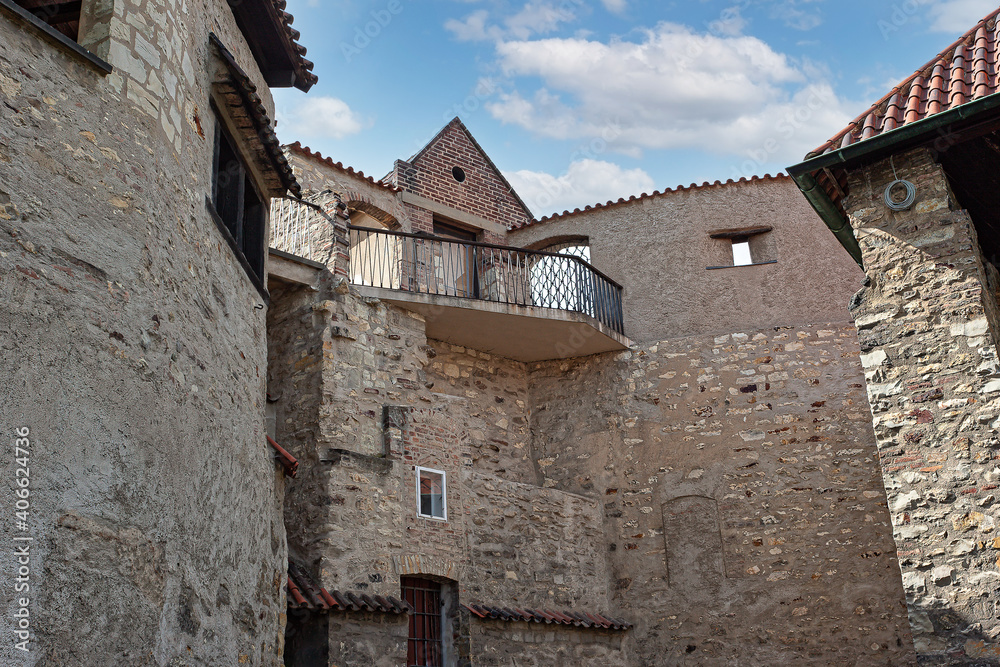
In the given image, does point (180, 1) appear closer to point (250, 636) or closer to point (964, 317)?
point (250, 636)

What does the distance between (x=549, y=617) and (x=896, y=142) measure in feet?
23.2

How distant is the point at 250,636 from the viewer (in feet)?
23.4

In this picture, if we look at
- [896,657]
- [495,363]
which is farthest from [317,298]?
[896,657]

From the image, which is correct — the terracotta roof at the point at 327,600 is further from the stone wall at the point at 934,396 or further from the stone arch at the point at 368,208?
the stone arch at the point at 368,208

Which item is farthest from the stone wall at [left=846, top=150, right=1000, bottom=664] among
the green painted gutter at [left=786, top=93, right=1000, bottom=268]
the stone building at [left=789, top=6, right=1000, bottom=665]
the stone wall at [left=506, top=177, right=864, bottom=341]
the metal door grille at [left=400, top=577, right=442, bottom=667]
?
the stone wall at [left=506, top=177, right=864, bottom=341]

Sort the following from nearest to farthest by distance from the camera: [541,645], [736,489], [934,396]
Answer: [934,396] < [541,645] < [736,489]

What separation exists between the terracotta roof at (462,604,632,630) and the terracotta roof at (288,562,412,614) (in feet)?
4.56

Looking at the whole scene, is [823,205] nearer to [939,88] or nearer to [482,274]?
[939,88]

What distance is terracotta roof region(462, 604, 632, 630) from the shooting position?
1177 centimetres

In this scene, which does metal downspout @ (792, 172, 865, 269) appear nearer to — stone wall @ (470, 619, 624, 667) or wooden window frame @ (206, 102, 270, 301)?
wooden window frame @ (206, 102, 270, 301)

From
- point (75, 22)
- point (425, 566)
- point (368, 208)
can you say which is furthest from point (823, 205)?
point (368, 208)

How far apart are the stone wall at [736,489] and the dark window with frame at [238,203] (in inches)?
268

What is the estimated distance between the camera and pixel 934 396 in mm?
7805

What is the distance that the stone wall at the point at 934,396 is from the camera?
285 inches
